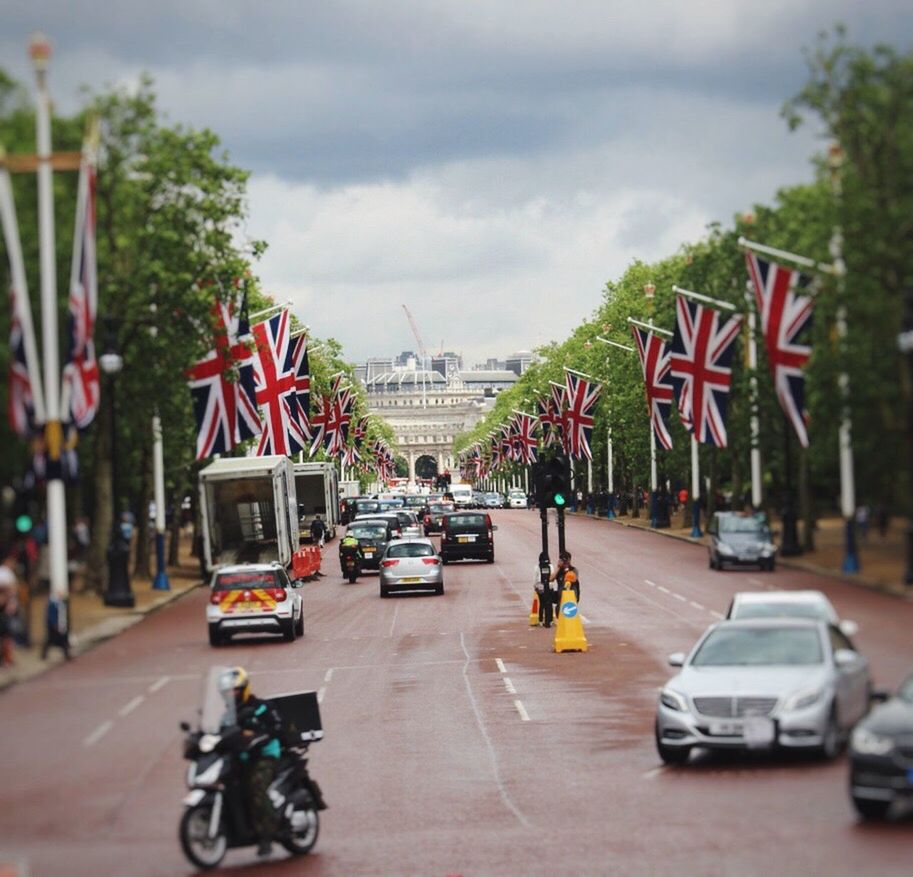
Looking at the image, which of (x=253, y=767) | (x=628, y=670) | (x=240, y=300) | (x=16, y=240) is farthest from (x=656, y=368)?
(x=16, y=240)

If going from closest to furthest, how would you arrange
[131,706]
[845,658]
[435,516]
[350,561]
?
[131,706] → [845,658] → [350,561] → [435,516]

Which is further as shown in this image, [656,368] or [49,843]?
[656,368]

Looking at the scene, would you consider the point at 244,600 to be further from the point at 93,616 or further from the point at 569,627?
the point at 569,627

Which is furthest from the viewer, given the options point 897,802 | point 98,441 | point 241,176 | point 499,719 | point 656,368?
point 499,719

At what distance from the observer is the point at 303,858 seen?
3328 centimetres

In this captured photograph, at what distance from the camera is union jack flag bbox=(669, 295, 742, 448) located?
31453 millimetres

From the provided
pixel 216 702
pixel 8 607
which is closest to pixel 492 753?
pixel 216 702

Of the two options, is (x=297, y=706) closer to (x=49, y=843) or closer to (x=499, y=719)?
(x=49, y=843)

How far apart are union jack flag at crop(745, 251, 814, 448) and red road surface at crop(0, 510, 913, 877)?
92.2 inches

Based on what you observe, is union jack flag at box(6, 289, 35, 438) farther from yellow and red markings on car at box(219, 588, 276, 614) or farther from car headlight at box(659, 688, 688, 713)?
car headlight at box(659, 688, 688, 713)

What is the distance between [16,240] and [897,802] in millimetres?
11949

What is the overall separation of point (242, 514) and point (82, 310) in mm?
4275

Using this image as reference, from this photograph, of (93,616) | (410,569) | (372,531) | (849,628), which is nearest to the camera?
(93,616)

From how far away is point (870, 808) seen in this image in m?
25.0
